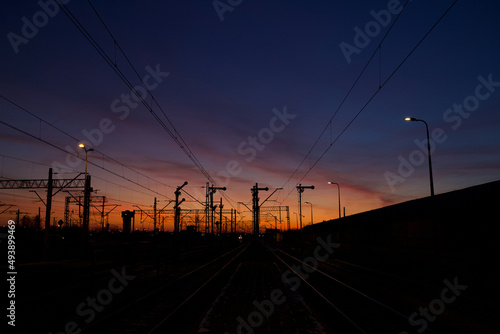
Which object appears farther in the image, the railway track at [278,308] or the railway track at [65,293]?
the railway track at [65,293]

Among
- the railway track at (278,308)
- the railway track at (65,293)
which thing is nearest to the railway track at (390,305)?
the railway track at (278,308)

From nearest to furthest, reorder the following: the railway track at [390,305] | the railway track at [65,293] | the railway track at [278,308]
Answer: the railway track at [278,308], the railway track at [390,305], the railway track at [65,293]

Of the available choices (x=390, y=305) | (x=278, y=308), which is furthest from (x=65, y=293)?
(x=390, y=305)

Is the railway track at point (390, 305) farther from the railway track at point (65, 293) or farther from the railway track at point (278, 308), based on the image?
the railway track at point (65, 293)

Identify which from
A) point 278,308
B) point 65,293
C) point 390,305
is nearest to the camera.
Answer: point 278,308

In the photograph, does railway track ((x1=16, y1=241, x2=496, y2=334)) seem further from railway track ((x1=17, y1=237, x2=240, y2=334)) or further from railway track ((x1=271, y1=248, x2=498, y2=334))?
railway track ((x1=17, y1=237, x2=240, y2=334))

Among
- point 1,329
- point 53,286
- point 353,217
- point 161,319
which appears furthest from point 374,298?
point 353,217

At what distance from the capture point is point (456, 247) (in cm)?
2736

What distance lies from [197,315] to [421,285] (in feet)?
44.2

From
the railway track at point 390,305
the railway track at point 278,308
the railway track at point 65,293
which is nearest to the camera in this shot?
the railway track at point 278,308

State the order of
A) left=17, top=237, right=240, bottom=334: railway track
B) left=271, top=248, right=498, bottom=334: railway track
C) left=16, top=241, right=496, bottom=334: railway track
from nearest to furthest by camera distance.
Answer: left=16, top=241, right=496, bottom=334: railway track < left=271, top=248, right=498, bottom=334: railway track < left=17, top=237, right=240, bottom=334: railway track

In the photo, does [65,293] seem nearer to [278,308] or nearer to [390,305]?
[278,308]

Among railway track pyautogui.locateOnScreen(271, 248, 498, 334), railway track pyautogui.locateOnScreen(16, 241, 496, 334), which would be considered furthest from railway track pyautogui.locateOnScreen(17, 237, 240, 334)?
railway track pyautogui.locateOnScreen(271, 248, 498, 334)

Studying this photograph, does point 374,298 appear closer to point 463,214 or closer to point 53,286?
point 463,214
